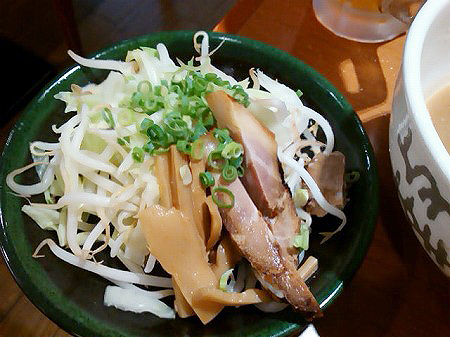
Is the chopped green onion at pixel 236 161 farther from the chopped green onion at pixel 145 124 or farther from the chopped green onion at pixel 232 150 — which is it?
the chopped green onion at pixel 145 124

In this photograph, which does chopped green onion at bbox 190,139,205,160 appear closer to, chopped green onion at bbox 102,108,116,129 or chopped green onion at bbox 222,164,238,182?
chopped green onion at bbox 222,164,238,182

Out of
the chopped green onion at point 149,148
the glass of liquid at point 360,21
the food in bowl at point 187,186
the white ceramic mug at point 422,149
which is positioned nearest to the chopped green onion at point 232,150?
the food in bowl at point 187,186

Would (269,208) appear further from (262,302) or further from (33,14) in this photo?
(33,14)

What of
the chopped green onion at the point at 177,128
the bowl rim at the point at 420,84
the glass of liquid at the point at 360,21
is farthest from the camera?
the glass of liquid at the point at 360,21

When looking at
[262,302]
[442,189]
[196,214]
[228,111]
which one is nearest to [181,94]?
[228,111]

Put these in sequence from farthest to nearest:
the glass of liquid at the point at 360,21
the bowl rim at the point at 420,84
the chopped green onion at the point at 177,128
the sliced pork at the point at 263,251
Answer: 1. the glass of liquid at the point at 360,21
2. the chopped green onion at the point at 177,128
3. the sliced pork at the point at 263,251
4. the bowl rim at the point at 420,84

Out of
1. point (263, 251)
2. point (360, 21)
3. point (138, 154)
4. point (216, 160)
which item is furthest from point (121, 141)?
point (360, 21)

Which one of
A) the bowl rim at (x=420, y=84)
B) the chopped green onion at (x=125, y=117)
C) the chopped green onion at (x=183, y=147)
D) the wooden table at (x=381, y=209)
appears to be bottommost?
the wooden table at (x=381, y=209)
